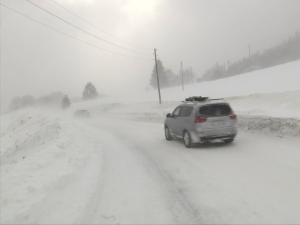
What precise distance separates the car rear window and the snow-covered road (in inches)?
51.3

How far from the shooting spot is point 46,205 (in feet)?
15.3

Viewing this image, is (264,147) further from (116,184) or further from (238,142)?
(116,184)

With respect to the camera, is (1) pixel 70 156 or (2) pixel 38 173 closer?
(2) pixel 38 173

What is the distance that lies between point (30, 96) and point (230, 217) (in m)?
142

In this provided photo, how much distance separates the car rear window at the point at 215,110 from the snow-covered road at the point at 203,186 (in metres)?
1.30

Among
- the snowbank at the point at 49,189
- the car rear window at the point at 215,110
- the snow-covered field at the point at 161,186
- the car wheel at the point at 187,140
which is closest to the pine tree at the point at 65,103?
the snow-covered field at the point at 161,186

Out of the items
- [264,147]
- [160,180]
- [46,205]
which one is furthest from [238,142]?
[46,205]

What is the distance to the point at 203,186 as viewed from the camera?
5.60 metres

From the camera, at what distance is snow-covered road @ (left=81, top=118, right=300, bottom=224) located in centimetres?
421

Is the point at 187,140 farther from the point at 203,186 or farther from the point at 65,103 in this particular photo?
the point at 65,103

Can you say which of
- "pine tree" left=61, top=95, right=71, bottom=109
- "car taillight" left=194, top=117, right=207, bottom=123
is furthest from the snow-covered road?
"pine tree" left=61, top=95, right=71, bottom=109

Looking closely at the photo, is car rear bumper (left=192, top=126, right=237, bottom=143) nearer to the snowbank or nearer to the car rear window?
the car rear window

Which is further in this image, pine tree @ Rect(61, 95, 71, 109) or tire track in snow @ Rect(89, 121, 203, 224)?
pine tree @ Rect(61, 95, 71, 109)

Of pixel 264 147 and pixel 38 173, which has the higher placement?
pixel 38 173
